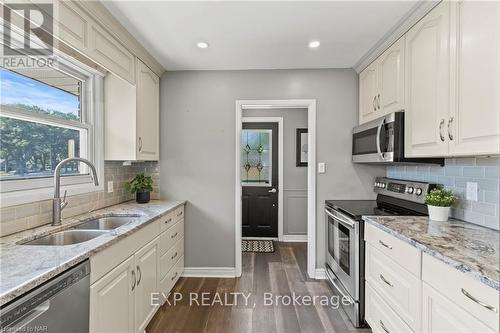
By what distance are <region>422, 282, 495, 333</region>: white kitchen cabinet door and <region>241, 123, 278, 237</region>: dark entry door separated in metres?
3.14

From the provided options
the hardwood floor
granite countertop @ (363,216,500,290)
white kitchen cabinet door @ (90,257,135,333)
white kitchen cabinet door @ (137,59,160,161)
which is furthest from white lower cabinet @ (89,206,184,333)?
granite countertop @ (363,216,500,290)

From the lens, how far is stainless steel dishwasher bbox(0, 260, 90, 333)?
2.84 ft

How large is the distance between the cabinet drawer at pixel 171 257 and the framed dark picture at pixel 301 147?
2404 mm

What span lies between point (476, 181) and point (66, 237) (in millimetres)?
2723

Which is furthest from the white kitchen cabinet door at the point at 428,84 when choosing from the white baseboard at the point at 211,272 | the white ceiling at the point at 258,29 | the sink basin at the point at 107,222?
the sink basin at the point at 107,222

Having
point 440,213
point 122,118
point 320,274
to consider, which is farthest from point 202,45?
point 320,274

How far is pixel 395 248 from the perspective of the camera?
1590 millimetres

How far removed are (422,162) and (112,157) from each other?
2700 mm

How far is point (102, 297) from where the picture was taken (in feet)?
4.44

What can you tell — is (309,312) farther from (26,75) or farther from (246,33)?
(26,75)

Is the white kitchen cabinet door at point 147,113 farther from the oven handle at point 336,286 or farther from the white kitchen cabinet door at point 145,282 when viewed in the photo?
the oven handle at point 336,286

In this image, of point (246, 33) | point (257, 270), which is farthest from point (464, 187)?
point (257, 270)

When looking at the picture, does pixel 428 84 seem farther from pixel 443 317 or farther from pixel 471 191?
pixel 443 317

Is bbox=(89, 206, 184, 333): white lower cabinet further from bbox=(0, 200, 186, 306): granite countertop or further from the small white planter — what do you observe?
the small white planter
